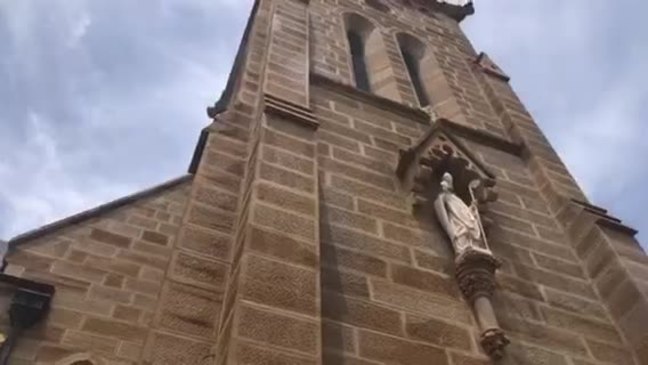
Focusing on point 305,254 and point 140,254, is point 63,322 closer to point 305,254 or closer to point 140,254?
point 140,254

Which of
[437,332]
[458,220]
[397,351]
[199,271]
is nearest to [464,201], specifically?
[458,220]

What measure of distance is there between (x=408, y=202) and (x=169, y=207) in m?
2.93

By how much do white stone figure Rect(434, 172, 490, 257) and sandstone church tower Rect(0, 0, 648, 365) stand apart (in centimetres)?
2

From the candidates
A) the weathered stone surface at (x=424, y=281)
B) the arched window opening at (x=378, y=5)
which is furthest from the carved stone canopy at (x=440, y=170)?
the arched window opening at (x=378, y=5)

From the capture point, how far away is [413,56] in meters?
13.1

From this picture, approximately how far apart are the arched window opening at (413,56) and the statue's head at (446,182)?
192 inches

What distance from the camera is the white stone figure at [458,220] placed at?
608 cm

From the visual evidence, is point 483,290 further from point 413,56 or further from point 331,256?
point 413,56

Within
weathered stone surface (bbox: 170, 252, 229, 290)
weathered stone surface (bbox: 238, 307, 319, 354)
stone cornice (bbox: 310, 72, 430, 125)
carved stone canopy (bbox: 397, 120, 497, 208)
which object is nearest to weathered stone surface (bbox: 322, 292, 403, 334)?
weathered stone surface (bbox: 238, 307, 319, 354)

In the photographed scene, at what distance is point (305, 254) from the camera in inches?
189

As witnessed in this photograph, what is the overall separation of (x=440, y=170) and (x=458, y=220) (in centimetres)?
97

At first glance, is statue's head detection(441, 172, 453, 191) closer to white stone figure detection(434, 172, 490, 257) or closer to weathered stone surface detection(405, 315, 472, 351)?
white stone figure detection(434, 172, 490, 257)

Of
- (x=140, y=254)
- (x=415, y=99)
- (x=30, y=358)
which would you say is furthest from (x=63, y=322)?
(x=415, y=99)

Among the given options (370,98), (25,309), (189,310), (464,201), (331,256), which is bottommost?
(189,310)
